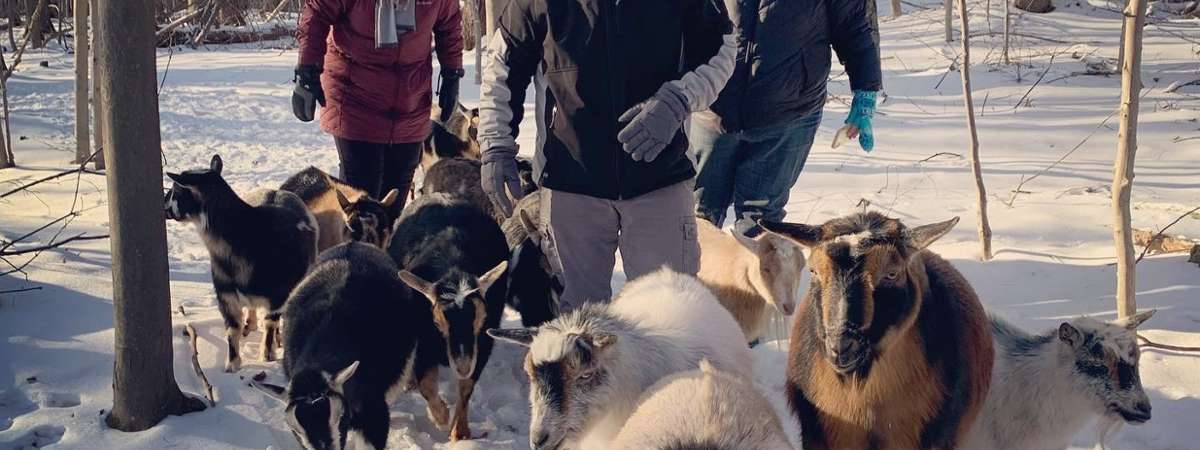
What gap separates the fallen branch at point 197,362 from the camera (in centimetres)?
464

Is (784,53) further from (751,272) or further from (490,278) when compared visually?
(490,278)

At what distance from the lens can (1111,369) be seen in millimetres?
3746

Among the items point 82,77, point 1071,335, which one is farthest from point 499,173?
point 82,77

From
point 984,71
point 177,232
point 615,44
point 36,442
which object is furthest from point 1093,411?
point 984,71

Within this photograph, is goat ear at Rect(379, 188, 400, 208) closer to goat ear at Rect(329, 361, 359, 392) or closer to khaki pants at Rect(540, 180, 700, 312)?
khaki pants at Rect(540, 180, 700, 312)

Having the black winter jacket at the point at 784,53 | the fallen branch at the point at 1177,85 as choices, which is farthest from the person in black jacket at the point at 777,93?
the fallen branch at the point at 1177,85

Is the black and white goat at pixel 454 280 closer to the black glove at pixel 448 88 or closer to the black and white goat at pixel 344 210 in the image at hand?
the black and white goat at pixel 344 210

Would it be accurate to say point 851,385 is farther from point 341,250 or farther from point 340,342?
point 341,250

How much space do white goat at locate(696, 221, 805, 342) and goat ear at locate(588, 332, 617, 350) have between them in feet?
5.35

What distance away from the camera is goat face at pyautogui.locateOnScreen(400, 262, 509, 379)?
14.9 feet

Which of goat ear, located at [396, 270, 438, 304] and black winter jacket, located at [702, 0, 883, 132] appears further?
black winter jacket, located at [702, 0, 883, 132]

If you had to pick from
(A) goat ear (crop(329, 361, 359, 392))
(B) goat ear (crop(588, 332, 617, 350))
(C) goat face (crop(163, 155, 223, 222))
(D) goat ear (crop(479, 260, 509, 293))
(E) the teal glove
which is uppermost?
(E) the teal glove

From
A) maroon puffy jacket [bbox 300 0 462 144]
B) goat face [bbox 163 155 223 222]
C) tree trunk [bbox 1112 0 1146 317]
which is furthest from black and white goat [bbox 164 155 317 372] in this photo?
tree trunk [bbox 1112 0 1146 317]

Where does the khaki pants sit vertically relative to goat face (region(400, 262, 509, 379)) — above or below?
above
